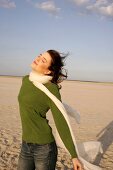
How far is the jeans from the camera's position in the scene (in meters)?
3.12

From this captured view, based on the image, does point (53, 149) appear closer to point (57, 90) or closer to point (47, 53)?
Answer: point (57, 90)

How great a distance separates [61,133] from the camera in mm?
3025

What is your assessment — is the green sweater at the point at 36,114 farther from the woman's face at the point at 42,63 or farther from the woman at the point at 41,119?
the woman's face at the point at 42,63

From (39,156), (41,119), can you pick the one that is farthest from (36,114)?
(39,156)

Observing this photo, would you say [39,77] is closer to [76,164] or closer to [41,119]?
[41,119]

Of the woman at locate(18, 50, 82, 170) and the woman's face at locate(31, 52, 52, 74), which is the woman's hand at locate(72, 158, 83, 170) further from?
the woman's face at locate(31, 52, 52, 74)

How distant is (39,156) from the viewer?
314 cm

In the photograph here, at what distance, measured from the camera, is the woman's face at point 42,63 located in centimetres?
323

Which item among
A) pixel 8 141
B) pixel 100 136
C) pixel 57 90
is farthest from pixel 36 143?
pixel 100 136

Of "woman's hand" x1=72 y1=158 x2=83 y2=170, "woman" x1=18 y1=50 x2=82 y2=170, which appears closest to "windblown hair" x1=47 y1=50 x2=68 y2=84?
"woman" x1=18 y1=50 x2=82 y2=170

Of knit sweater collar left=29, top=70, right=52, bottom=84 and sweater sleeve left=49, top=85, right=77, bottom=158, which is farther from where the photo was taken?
knit sweater collar left=29, top=70, right=52, bottom=84

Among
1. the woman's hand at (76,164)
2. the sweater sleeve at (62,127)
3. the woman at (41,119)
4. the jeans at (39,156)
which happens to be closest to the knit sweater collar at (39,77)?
the woman at (41,119)

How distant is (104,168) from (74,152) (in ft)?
12.5

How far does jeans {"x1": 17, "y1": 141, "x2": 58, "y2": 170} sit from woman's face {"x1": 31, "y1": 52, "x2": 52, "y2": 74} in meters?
0.67
